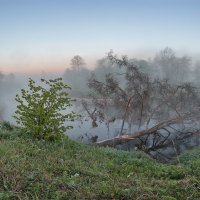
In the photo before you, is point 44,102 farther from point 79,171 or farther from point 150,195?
point 150,195

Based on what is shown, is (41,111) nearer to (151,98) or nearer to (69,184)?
(69,184)

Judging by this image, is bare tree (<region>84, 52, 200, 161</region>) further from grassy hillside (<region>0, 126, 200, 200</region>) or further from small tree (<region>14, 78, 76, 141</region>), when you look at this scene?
grassy hillside (<region>0, 126, 200, 200</region>)

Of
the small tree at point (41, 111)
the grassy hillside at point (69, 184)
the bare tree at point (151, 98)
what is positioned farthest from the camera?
the bare tree at point (151, 98)

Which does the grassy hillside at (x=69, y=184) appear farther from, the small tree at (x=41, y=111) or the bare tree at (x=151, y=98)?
the bare tree at (x=151, y=98)

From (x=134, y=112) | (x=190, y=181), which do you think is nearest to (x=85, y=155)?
(x=190, y=181)

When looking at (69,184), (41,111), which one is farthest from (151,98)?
(69,184)

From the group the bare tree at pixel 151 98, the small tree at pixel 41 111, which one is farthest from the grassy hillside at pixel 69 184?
the bare tree at pixel 151 98

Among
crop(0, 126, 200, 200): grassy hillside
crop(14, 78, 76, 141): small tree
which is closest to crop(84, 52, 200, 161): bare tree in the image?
crop(14, 78, 76, 141): small tree

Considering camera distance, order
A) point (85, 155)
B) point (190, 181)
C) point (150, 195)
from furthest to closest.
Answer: point (85, 155)
point (190, 181)
point (150, 195)

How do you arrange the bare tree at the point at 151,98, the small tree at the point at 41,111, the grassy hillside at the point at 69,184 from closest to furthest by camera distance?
the grassy hillside at the point at 69,184 → the small tree at the point at 41,111 → the bare tree at the point at 151,98

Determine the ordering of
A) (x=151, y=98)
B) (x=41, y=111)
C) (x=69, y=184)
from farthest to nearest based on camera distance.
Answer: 1. (x=151, y=98)
2. (x=41, y=111)
3. (x=69, y=184)

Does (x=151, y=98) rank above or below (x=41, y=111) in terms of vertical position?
below

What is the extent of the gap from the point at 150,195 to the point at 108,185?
949mm

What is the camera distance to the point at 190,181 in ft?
26.1
